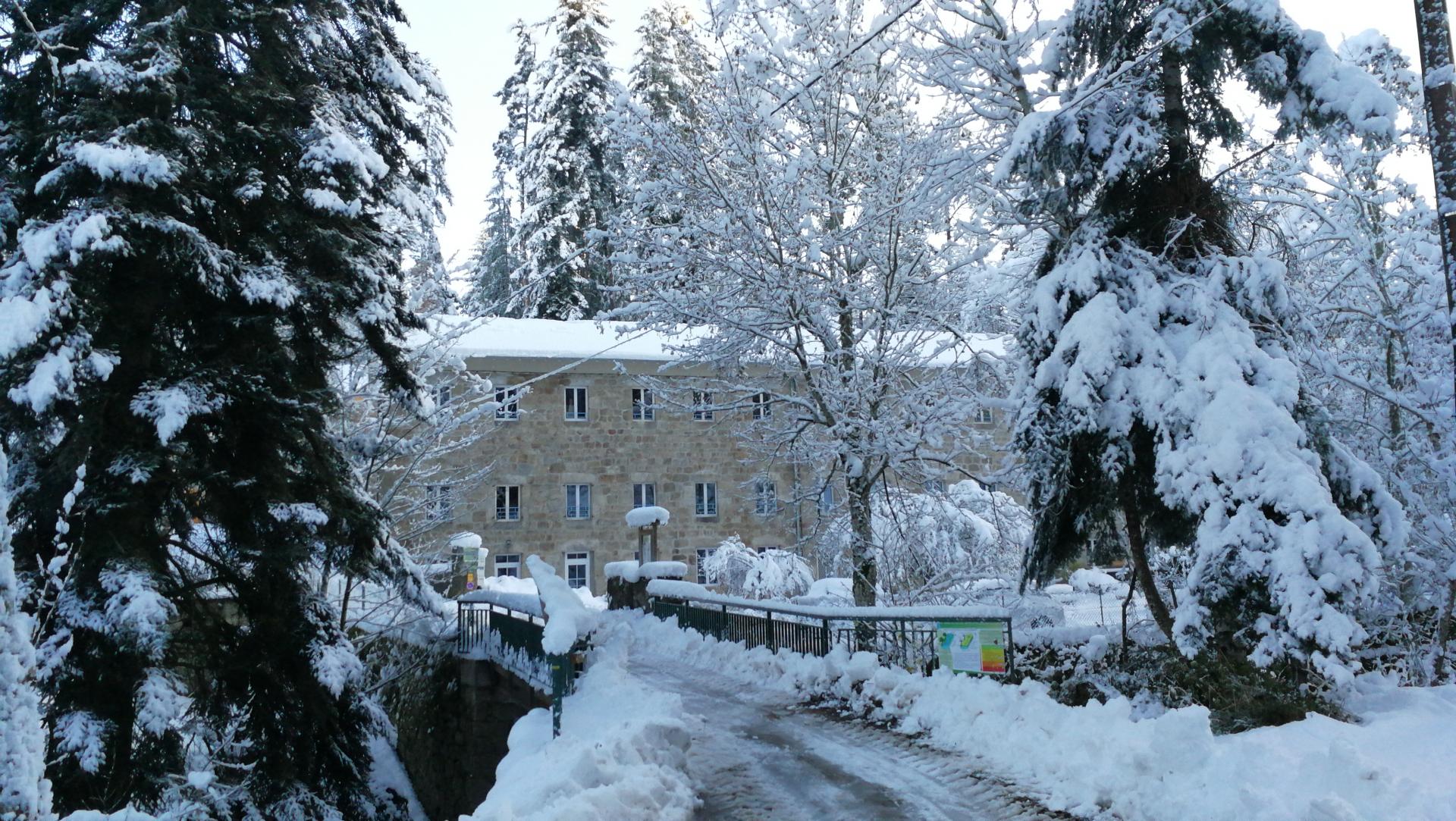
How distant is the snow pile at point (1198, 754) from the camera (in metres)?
5.54

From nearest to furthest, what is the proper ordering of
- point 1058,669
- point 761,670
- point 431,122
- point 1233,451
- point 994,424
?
point 1233,451
point 1058,669
point 761,670
point 431,122
point 994,424

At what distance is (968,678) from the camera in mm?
9617

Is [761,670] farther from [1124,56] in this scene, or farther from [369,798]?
[1124,56]

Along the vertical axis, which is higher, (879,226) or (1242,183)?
(879,226)

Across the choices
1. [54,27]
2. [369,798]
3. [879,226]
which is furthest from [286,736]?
[879,226]

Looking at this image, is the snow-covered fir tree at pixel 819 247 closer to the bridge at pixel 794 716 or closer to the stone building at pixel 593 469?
the bridge at pixel 794 716

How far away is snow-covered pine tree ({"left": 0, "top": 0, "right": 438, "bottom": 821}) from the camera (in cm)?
771

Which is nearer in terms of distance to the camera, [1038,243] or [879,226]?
[1038,243]

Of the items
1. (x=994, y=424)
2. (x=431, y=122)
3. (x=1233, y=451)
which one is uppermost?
(x=431, y=122)

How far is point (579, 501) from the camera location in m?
30.0

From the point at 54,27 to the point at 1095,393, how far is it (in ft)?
34.8

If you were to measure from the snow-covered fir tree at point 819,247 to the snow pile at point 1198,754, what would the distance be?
244 inches

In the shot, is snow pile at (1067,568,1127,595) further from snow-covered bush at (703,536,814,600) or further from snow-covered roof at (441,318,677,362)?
snow-covered roof at (441,318,677,362)

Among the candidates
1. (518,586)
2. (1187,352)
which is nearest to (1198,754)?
(1187,352)
